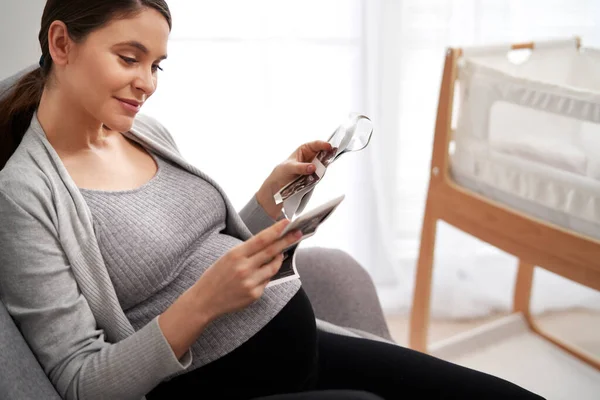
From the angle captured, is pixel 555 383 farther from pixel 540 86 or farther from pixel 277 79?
pixel 277 79

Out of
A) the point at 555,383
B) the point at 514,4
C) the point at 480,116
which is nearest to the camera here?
the point at 480,116

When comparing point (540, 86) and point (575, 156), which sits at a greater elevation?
point (540, 86)

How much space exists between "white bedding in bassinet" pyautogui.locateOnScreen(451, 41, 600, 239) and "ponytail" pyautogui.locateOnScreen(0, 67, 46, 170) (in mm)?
1054

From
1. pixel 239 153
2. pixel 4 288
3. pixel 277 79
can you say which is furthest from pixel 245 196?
pixel 4 288

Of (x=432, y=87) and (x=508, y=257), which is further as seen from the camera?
(x=508, y=257)

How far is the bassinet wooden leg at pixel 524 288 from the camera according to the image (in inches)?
89.8

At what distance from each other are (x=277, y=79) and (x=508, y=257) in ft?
3.44

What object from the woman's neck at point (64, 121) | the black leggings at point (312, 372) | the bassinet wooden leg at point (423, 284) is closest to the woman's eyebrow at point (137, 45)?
the woman's neck at point (64, 121)

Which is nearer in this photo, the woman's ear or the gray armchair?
the woman's ear

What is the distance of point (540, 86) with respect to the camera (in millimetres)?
1646

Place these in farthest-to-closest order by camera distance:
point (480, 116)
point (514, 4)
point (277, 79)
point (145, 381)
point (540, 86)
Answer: point (514, 4) < point (277, 79) < point (480, 116) < point (540, 86) < point (145, 381)

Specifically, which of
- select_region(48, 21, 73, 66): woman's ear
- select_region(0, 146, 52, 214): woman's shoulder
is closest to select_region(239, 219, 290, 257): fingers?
select_region(0, 146, 52, 214): woman's shoulder

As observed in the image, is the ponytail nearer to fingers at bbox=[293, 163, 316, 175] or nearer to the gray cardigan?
the gray cardigan

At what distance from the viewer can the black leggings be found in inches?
42.3
